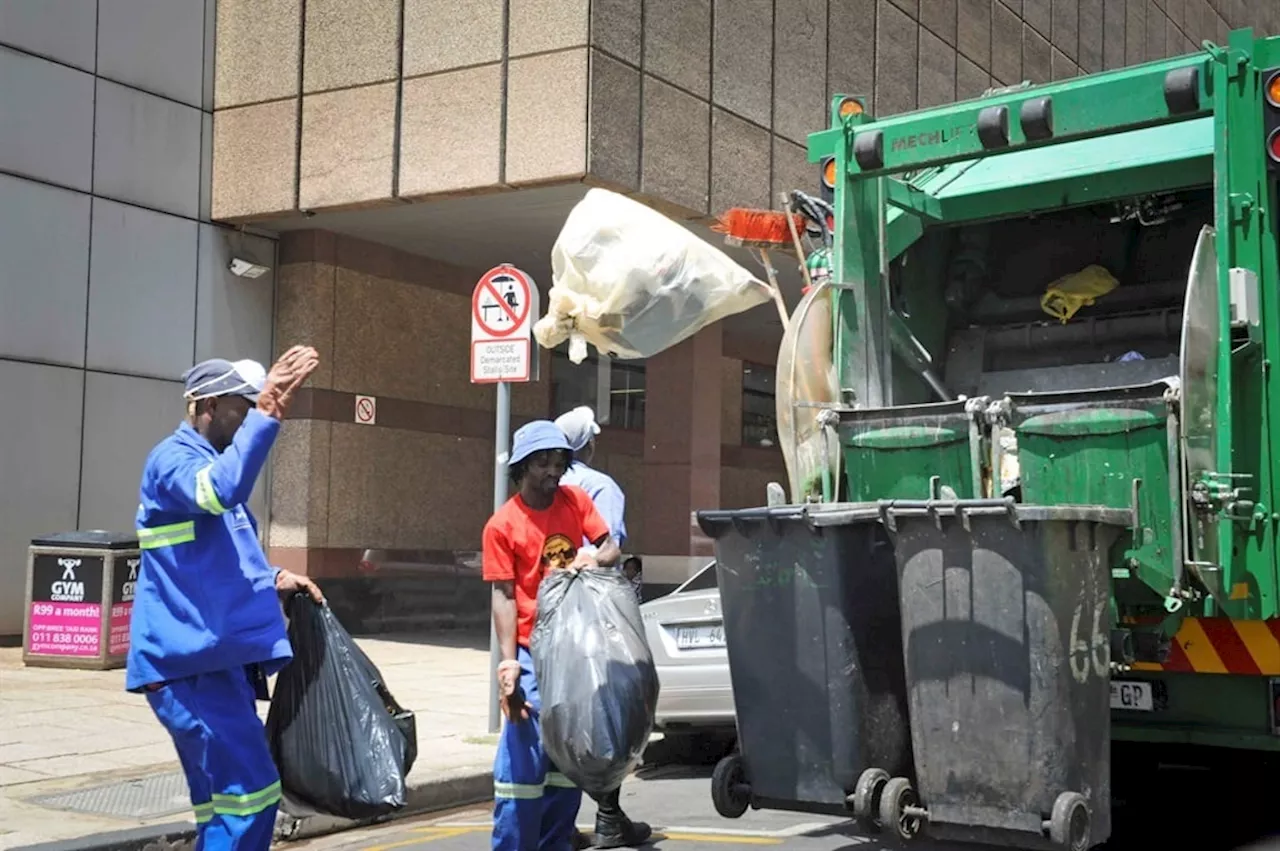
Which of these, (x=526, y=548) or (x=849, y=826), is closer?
(x=526, y=548)

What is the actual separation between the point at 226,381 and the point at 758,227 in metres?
2.99

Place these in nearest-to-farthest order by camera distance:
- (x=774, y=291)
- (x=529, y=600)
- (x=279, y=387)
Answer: (x=279, y=387) < (x=529, y=600) < (x=774, y=291)

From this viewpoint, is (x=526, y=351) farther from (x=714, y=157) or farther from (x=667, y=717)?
(x=714, y=157)

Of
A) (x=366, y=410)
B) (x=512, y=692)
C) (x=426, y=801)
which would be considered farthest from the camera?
(x=366, y=410)

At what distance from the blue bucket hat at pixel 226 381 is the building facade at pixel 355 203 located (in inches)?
292

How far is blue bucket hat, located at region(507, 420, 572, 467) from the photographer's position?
17.0 ft

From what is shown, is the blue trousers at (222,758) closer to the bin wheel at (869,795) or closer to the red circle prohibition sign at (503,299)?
the bin wheel at (869,795)

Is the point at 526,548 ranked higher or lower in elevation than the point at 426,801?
higher

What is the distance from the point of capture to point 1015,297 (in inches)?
281

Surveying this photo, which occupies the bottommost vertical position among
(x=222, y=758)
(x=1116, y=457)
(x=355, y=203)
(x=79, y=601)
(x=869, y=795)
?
(x=869, y=795)

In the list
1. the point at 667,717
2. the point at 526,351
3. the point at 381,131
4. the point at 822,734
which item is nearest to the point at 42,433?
the point at 381,131

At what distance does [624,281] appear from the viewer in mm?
5633

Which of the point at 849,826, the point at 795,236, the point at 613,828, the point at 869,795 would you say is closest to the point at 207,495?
the point at 869,795

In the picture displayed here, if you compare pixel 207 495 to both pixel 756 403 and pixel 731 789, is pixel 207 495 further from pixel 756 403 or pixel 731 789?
pixel 756 403
